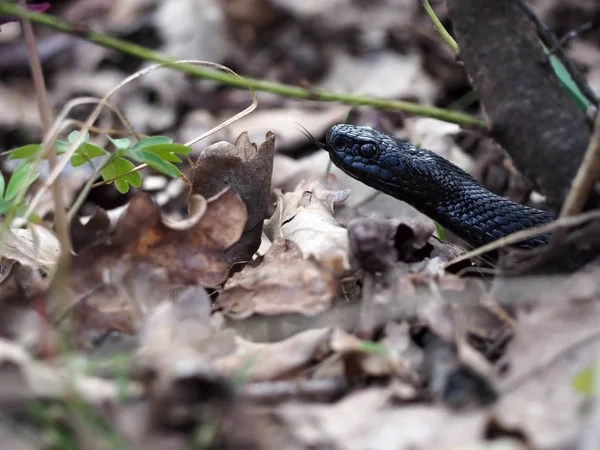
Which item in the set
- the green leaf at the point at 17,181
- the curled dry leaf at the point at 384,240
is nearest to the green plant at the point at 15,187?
the green leaf at the point at 17,181

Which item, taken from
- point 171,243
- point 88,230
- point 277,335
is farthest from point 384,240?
point 88,230

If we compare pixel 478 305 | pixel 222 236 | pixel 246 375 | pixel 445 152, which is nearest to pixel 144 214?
pixel 222 236

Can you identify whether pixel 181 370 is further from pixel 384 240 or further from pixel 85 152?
pixel 85 152

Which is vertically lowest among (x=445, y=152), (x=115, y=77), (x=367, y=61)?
(x=115, y=77)

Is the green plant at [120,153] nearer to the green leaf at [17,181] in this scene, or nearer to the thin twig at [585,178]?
the green leaf at [17,181]

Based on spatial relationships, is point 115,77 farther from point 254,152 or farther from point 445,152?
point 254,152

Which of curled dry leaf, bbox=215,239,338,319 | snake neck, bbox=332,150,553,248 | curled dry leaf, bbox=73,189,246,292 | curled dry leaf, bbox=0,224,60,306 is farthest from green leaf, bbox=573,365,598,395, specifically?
snake neck, bbox=332,150,553,248
